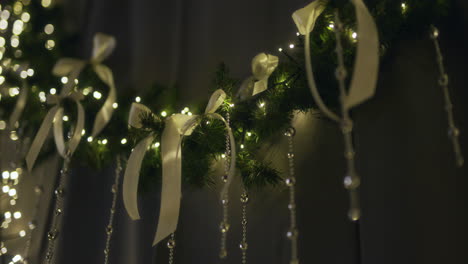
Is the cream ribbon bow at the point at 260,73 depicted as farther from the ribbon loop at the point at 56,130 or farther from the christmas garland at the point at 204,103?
the ribbon loop at the point at 56,130

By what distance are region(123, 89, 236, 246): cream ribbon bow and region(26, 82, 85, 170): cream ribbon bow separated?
121 millimetres

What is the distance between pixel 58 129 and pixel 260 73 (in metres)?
0.38

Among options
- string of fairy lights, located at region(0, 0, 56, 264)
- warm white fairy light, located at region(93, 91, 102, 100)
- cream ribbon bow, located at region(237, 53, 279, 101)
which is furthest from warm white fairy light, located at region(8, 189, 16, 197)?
cream ribbon bow, located at region(237, 53, 279, 101)

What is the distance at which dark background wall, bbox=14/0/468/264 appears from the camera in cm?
58

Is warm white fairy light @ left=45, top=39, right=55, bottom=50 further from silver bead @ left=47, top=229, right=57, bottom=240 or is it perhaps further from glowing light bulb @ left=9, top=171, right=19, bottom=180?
silver bead @ left=47, top=229, right=57, bottom=240

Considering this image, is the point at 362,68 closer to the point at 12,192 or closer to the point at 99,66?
the point at 99,66

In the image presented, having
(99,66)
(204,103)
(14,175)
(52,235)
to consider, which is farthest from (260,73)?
(14,175)

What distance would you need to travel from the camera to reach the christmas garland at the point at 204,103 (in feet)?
1.89

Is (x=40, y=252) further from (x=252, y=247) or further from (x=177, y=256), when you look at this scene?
(x=252, y=247)

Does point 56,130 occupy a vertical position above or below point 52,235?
above

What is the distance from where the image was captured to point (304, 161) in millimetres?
712

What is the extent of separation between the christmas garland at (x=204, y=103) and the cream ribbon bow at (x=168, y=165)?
25 millimetres

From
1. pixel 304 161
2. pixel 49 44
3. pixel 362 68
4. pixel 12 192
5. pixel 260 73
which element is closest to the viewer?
pixel 362 68

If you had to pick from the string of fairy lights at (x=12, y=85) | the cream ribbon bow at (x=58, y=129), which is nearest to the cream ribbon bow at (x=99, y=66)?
the cream ribbon bow at (x=58, y=129)
